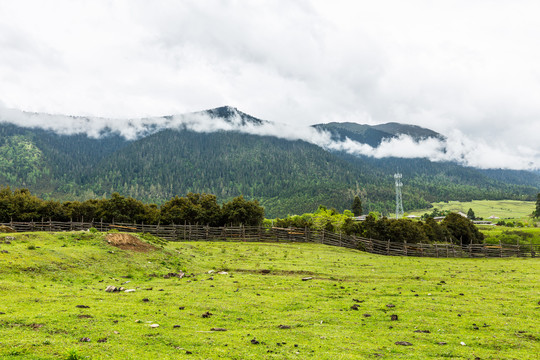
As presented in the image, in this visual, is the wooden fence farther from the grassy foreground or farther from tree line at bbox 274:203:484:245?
the grassy foreground

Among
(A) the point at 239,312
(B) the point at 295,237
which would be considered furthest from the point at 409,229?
(A) the point at 239,312

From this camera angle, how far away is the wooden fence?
49250mm

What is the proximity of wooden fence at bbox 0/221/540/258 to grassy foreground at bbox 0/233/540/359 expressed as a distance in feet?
83.9

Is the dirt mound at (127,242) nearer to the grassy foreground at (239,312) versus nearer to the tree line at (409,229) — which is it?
the grassy foreground at (239,312)

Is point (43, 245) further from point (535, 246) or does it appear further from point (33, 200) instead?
point (535, 246)

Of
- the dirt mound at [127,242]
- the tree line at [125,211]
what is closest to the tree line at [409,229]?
the tree line at [125,211]

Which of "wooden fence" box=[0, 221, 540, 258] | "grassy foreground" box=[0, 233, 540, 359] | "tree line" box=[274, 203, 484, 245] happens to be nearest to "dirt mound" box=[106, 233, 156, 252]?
"grassy foreground" box=[0, 233, 540, 359]

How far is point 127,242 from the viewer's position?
1037 inches

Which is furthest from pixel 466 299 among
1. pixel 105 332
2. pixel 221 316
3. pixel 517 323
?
pixel 105 332

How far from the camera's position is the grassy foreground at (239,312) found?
9289 millimetres

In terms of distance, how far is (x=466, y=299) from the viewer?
1664 cm

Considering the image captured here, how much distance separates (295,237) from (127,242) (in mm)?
33236

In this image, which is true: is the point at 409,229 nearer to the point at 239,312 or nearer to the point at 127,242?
the point at 127,242

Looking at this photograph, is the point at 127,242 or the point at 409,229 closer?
the point at 127,242
